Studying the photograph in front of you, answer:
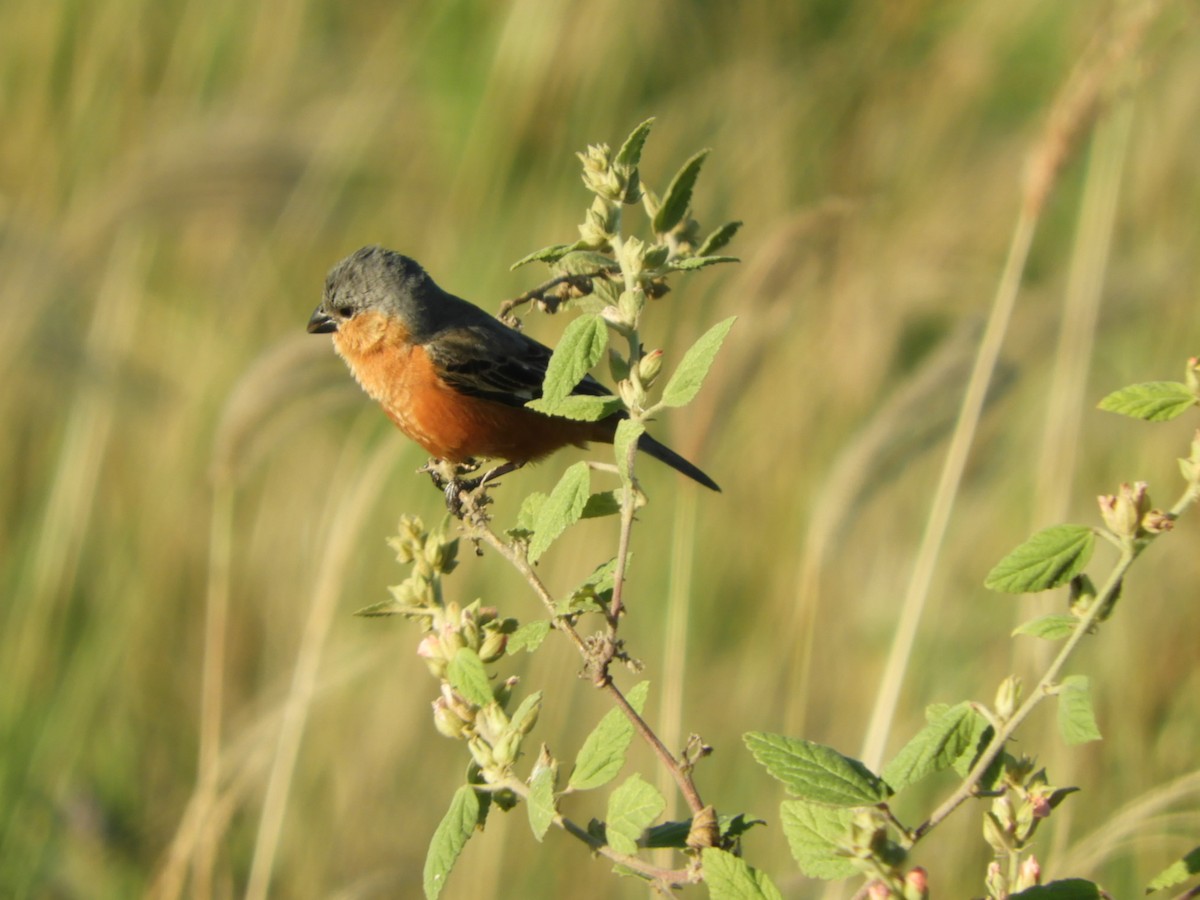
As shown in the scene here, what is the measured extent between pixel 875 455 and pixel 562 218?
8.04ft

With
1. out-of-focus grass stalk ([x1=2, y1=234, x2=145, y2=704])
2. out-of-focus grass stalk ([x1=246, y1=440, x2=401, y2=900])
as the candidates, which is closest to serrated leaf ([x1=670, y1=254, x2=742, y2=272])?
out-of-focus grass stalk ([x1=246, y1=440, x2=401, y2=900])

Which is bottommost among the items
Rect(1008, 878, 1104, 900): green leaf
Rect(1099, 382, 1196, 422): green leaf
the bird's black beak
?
Rect(1008, 878, 1104, 900): green leaf

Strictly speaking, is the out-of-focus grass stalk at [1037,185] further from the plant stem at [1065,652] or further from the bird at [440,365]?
the plant stem at [1065,652]

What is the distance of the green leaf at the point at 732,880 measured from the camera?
150 cm

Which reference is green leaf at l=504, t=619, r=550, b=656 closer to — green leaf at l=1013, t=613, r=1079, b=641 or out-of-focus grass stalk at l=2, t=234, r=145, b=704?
green leaf at l=1013, t=613, r=1079, b=641

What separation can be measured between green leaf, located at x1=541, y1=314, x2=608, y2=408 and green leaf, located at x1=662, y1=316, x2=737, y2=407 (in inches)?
4.1

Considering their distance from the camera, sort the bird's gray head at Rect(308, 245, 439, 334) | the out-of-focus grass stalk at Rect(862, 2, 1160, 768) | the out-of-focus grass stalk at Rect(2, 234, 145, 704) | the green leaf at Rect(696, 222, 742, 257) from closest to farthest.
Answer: the green leaf at Rect(696, 222, 742, 257) → the out-of-focus grass stalk at Rect(862, 2, 1160, 768) → the bird's gray head at Rect(308, 245, 439, 334) → the out-of-focus grass stalk at Rect(2, 234, 145, 704)

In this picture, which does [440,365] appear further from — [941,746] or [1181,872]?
[1181,872]

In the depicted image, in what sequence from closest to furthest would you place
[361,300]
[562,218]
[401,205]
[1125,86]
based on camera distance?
[1125,86] → [361,300] → [562,218] → [401,205]

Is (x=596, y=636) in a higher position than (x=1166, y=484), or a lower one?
lower

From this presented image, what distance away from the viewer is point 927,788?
4.39 m

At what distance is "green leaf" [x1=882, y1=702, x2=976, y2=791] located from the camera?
5.23ft

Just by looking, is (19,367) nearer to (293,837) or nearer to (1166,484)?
(293,837)

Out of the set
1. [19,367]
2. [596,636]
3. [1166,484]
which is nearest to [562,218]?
[19,367]
